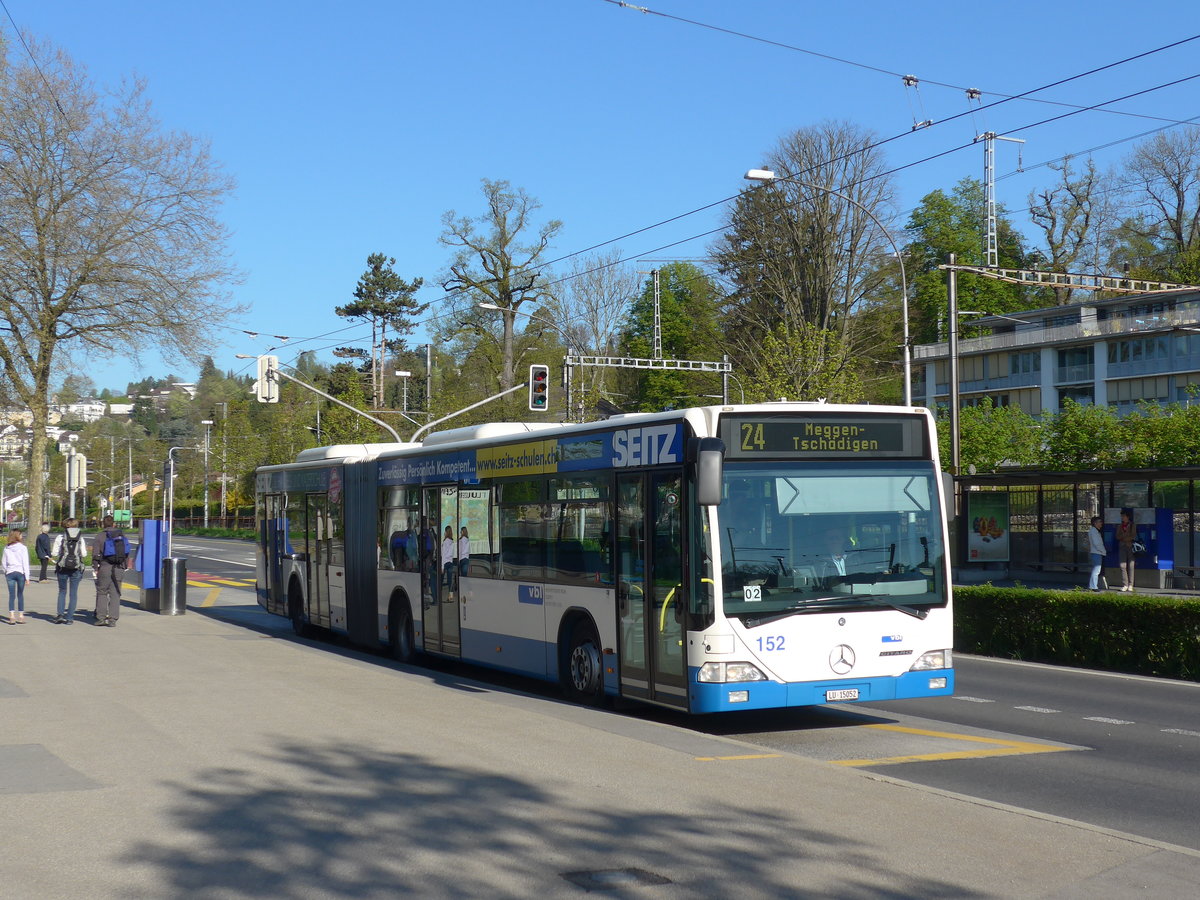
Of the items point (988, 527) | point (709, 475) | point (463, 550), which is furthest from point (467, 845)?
point (988, 527)

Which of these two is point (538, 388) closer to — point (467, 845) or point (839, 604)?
point (839, 604)

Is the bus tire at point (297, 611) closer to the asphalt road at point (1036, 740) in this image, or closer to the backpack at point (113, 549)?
the backpack at point (113, 549)

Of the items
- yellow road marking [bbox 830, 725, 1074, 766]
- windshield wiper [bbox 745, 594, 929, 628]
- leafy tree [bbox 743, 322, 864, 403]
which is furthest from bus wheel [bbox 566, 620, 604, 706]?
leafy tree [bbox 743, 322, 864, 403]

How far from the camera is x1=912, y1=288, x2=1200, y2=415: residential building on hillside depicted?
76438 millimetres

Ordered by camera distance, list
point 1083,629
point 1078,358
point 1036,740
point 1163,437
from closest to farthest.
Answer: point 1036,740
point 1083,629
point 1163,437
point 1078,358

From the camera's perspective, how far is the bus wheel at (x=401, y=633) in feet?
57.6

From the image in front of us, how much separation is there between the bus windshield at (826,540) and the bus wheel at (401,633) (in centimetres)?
761

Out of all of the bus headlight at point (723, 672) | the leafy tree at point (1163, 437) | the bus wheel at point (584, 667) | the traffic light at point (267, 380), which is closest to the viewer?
the bus headlight at point (723, 672)

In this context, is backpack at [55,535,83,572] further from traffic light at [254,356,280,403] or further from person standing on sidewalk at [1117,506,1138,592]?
person standing on sidewalk at [1117,506,1138,592]

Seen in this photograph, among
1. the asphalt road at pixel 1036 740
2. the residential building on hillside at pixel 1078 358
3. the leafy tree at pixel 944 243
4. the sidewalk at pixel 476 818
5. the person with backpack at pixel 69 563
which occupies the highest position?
the leafy tree at pixel 944 243

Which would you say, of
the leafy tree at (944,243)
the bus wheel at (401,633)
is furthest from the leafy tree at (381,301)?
the bus wheel at (401,633)

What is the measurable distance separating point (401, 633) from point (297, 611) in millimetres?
5055

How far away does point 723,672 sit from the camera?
10.6m

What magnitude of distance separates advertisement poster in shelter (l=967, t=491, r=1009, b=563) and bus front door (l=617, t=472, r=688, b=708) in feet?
80.8
